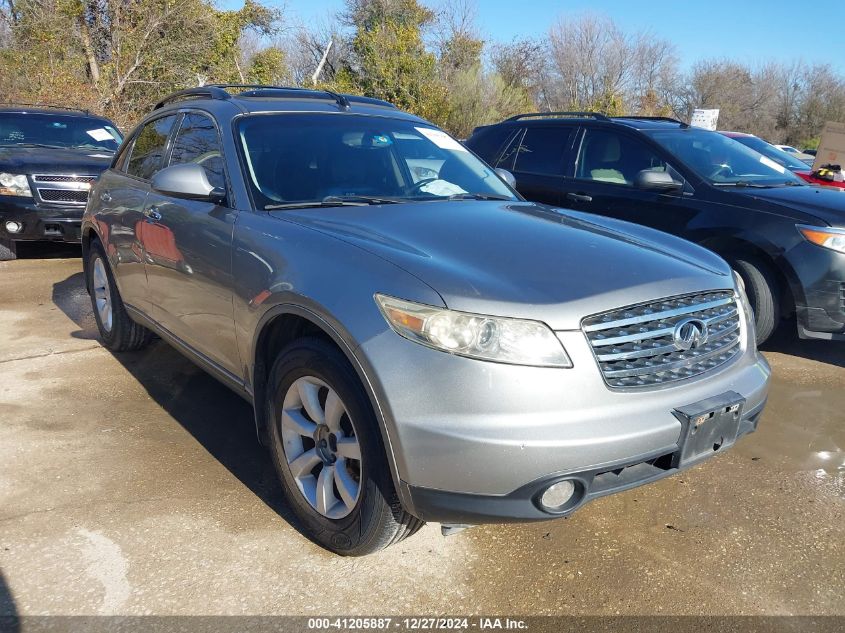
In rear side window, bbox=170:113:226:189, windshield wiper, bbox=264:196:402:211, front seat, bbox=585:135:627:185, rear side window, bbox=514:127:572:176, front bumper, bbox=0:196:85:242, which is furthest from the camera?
front bumper, bbox=0:196:85:242

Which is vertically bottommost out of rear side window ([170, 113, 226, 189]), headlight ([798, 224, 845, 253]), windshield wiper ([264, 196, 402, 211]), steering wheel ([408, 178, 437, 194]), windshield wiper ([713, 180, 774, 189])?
headlight ([798, 224, 845, 253])

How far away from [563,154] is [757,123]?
49925 mm

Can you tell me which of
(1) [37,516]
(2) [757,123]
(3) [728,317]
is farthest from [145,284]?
(2) [757,123]

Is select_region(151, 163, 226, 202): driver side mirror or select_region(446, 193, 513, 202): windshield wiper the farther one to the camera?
select_region(446, 193, 513, 202): windshield wiper

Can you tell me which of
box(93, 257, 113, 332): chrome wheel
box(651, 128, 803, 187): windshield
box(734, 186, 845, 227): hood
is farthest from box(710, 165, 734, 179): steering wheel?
box(93, 257, 113, 332): chrome wheel

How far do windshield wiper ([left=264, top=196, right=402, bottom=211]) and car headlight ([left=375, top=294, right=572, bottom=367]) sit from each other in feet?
3.65

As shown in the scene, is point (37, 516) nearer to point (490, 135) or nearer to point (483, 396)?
point (483, 396)

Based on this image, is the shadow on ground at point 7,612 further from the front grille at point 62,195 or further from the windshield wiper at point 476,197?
the front grille at point 62,195

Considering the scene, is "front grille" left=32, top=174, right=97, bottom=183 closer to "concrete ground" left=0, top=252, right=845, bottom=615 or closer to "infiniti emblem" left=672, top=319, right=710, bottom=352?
"concrete ground" left=0, top=252, right=845, bottom=615

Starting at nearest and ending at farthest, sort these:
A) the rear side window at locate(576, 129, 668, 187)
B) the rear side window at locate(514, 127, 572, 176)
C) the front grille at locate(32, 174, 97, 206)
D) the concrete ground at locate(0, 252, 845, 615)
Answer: the concrete ground at locate(0, 252, 845, 615) → the rear side window at locate(576, 129, 668, 187) → the rear side window at locate(514, 127, 572, 176) → the front grille at locate(32, 174, 97, 206)

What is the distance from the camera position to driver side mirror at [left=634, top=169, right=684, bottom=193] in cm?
546

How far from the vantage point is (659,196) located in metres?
5.68

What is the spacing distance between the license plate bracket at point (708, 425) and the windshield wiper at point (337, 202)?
1.61m

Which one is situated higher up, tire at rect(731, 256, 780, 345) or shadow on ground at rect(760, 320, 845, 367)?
tire at rect(731, 256, 780, 345)
